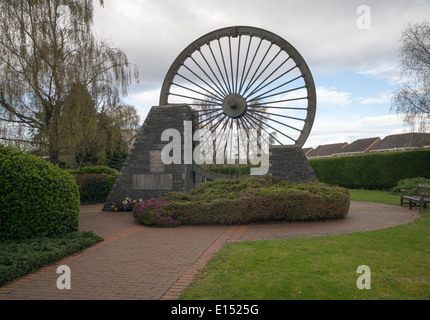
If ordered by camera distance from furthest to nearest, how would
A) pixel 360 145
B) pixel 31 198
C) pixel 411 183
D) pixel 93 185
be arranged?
pixel 360 145
pixel 93 185
pixel 411 183
pixel 31 198

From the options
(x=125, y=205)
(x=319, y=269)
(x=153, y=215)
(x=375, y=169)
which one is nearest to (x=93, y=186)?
(x=125, y=205)

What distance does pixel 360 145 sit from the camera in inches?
1626

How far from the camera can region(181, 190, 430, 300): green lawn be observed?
339 centimetres

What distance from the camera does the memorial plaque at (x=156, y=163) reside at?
1121 cm

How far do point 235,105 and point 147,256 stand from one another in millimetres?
8068

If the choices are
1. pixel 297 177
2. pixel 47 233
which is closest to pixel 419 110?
pixel 297 177

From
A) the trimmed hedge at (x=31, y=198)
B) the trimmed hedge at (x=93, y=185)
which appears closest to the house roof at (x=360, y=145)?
the trimmed hedge at (x=93, y=185)

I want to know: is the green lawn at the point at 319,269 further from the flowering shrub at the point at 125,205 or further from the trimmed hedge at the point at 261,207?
the flowering shrub at the point at 125,205

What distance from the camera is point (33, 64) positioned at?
10398 mm

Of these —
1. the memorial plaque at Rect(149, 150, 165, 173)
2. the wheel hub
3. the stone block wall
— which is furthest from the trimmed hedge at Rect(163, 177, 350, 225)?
the wheel hub

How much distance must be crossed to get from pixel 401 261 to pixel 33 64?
11275mm

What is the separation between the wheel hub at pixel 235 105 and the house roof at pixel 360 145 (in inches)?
1289

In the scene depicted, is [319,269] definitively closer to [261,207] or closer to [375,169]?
[261,207]

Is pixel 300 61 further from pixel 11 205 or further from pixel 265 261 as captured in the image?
pixel 11 205
